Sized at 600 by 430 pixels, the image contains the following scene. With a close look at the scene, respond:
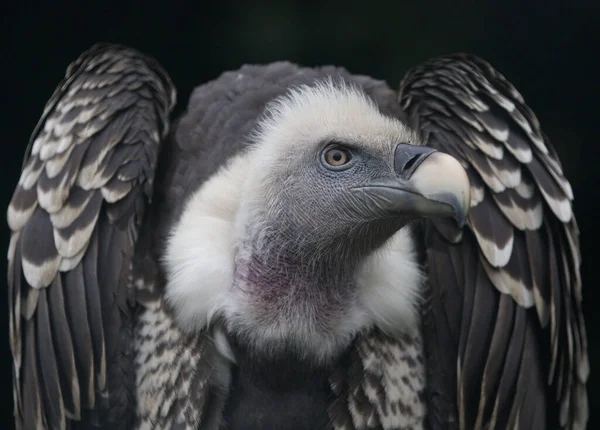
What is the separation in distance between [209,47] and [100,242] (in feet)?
8.03

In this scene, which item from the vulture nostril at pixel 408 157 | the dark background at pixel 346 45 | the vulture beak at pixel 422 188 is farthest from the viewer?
the dark background at pixel 346 45

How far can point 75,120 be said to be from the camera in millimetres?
3938

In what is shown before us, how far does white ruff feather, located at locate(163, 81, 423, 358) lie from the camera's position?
341 cm

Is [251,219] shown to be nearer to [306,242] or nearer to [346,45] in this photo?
[306,242]

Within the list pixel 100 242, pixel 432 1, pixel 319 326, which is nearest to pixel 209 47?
pixel 432 1

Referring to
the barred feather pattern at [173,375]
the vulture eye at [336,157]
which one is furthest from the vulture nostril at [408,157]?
the barred feather pattern at [173,375]

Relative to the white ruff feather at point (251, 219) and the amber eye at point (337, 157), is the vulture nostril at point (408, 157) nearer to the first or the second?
the white ruff feather at point (251, 219)

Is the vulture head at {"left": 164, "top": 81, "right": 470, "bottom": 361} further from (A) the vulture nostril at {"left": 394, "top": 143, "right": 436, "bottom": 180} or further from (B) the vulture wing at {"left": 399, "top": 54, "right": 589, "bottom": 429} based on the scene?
(B) the vulture wing at {"left": 399, "top": 54, "right": 589, "bottom": 429}

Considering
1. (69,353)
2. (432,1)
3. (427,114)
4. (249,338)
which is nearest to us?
(249,338)

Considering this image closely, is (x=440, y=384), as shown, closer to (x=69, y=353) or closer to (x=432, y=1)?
(x=69, y=353)

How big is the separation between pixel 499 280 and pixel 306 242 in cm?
72

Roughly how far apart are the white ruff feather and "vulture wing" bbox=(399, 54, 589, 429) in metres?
0.17

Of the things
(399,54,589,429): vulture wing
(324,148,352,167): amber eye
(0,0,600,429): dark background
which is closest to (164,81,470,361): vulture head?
(324,148,352,167): amber eye

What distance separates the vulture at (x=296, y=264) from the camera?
3438mm
